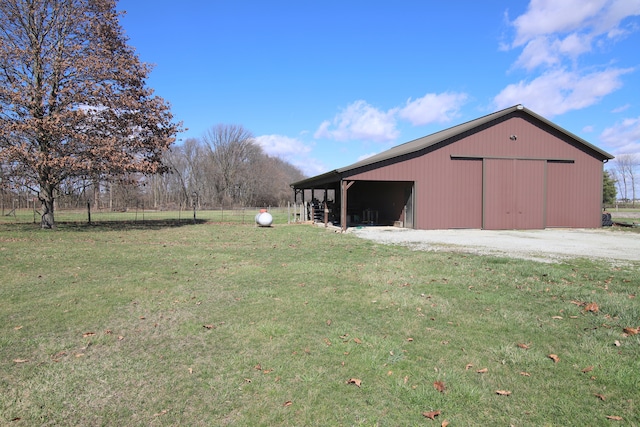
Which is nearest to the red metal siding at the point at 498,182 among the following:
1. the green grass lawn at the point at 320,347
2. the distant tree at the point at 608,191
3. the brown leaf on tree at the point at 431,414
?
the green grass lawn at the point at 320,347

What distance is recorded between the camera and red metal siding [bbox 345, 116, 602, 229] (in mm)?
17875

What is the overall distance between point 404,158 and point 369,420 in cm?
1605

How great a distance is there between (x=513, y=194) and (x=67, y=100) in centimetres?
2055

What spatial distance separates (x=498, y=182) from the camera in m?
18.1

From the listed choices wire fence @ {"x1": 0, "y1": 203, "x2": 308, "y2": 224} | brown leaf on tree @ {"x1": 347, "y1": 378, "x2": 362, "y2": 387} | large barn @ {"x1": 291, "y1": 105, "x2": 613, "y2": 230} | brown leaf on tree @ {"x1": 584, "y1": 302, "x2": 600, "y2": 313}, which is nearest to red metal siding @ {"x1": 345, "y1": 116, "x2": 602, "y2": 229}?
large barn @ {"x1": 291, "y1": 105, "x2": 613, "y2": 230}

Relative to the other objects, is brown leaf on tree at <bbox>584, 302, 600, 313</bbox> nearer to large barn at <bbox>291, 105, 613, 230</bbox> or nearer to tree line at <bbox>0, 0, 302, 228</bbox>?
large barn at <bbox>291, 105, 613, 230</bbox>

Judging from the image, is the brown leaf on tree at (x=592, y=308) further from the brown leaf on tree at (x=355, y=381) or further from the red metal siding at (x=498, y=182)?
the red metal siding at (x=498, y=182)

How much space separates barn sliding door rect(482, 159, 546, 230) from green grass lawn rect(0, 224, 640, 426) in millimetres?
11133

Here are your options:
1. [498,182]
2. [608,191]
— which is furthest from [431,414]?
[608,191]

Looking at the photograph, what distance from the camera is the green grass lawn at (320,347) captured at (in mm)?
2670

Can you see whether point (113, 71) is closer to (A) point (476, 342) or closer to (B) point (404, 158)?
(B) point (404, 158)

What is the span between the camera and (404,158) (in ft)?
57.9

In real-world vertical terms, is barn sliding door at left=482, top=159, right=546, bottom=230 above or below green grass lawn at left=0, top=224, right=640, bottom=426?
above

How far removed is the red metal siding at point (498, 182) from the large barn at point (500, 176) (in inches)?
1.8
